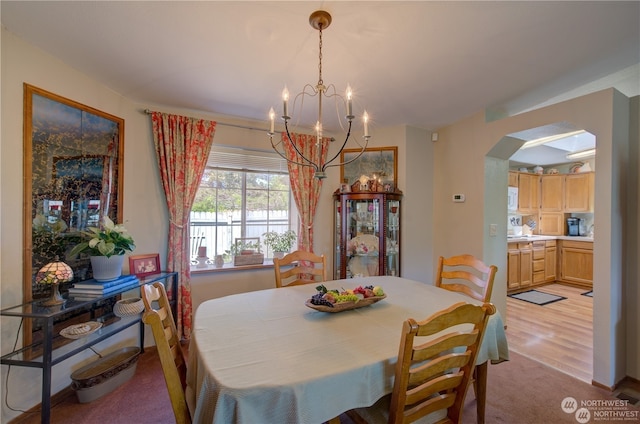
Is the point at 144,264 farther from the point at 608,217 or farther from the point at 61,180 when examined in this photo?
the point at 608,217

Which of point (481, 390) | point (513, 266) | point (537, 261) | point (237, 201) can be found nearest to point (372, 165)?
point (237, 201)

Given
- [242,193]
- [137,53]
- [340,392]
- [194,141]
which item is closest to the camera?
[340,392]

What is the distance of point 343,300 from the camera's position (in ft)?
5.24

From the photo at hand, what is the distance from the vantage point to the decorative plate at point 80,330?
1.85 meters

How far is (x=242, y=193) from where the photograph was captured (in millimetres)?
3322

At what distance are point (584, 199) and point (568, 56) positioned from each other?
418cm

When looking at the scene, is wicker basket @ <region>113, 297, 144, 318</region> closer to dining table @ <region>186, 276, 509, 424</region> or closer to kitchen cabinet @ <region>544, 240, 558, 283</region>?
dining table @ <region>186, 276, 509, 424</region>

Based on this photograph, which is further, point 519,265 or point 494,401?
point 519,265

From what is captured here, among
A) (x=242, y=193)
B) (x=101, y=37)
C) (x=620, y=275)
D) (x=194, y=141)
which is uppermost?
(x=101, y=37)

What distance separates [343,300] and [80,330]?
1874mm

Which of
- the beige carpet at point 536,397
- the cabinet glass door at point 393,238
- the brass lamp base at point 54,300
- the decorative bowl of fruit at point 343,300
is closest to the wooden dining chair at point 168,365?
A: the decorative bowl of fruit at point 343,300

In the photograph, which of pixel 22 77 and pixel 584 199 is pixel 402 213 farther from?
pixel 584 199

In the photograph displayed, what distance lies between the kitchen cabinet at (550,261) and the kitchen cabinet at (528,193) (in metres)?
0.69

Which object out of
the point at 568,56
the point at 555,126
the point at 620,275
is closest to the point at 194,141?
the point at 568,56
